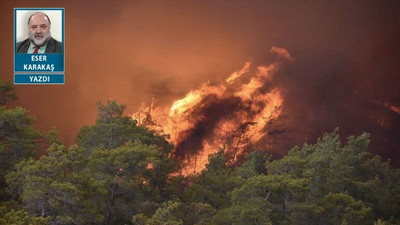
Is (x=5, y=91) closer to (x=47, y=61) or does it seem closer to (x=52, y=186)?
(x=47, y=61)

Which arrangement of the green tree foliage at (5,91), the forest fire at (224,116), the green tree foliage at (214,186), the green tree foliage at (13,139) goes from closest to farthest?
the green tree foliage at (13,139) → the green tree foliage at (5,91) → the green tree foliage at (214,186) → the forest fire at (224,116)

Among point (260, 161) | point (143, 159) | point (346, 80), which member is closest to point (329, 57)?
point (346, 80)

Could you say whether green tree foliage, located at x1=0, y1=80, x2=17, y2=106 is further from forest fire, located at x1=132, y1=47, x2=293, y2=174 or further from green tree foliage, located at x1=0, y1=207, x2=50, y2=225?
forest fire, located at x1=132, y1=47, x2=293, y2=174

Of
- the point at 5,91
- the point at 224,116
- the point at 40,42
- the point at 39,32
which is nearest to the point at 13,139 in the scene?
the point at 5,91

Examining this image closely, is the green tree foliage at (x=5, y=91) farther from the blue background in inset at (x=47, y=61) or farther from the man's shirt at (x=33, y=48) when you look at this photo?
the man's shirt at (x=33, y=48)

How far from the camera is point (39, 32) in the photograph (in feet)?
72.3

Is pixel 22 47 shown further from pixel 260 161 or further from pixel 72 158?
pixel 260 161

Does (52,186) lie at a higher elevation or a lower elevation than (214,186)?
lower

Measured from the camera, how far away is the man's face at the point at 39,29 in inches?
865

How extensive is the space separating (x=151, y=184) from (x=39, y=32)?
300 inches

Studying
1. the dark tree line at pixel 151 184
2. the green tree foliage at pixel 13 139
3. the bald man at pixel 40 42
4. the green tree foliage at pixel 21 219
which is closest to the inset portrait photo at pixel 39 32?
the bald man at pixel 40 42

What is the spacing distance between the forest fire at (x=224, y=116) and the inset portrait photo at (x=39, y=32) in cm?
945

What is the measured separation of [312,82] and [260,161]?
8.77 metres

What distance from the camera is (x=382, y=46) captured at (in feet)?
103
